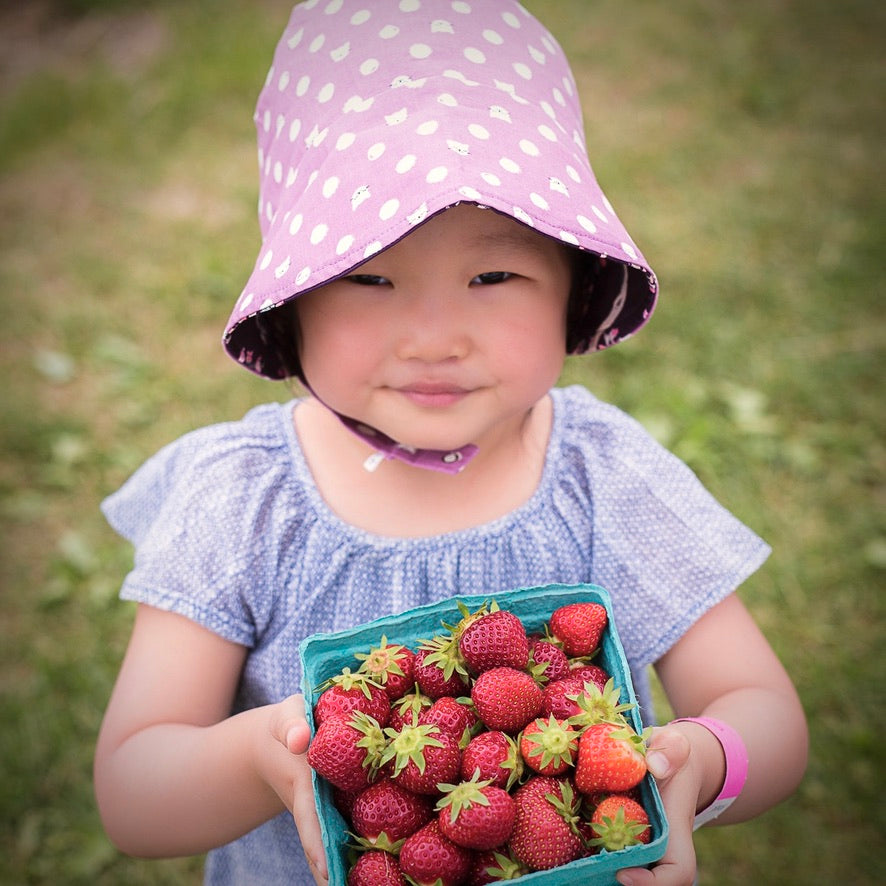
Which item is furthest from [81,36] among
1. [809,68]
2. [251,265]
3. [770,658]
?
[770,658]

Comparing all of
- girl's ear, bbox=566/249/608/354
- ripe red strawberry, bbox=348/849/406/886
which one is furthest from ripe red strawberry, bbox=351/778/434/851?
girl's ear, bbox=566/249/608/354

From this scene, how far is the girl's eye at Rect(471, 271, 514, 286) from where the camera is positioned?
1225 millimetres

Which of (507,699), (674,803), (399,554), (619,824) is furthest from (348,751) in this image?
(399,554)

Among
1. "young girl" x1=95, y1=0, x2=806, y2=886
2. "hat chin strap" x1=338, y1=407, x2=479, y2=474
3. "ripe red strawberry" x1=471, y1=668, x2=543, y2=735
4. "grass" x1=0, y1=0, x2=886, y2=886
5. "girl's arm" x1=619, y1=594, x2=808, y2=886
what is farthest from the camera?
"grass" x1=0, y1=0, x2=886, y2=886

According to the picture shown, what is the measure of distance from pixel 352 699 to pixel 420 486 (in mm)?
534

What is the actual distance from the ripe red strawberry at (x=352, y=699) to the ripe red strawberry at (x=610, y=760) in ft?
0.76

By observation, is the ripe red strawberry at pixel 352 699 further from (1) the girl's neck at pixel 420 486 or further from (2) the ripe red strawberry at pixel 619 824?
(1) the girl's neck at pixel 420 486

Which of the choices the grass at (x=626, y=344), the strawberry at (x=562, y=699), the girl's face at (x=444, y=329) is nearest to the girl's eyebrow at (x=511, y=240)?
the girl's face at (x=444, y=329)

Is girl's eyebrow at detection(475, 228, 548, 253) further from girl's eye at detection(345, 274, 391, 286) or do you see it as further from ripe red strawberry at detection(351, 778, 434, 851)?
ripe red strawberry at detection(351, 778, 434, 851)

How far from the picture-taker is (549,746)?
998mm

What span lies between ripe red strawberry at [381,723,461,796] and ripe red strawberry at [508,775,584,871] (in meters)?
0.08

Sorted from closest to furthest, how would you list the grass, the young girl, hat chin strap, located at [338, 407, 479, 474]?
the young girl
hat chin strap, located at [338, 407, 479, 474]
the grass

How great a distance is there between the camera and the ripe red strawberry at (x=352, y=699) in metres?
1.04

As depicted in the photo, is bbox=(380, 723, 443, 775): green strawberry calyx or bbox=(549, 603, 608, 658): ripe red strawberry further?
bbox=(549, 603, 608, 658): ripe red strawberry
